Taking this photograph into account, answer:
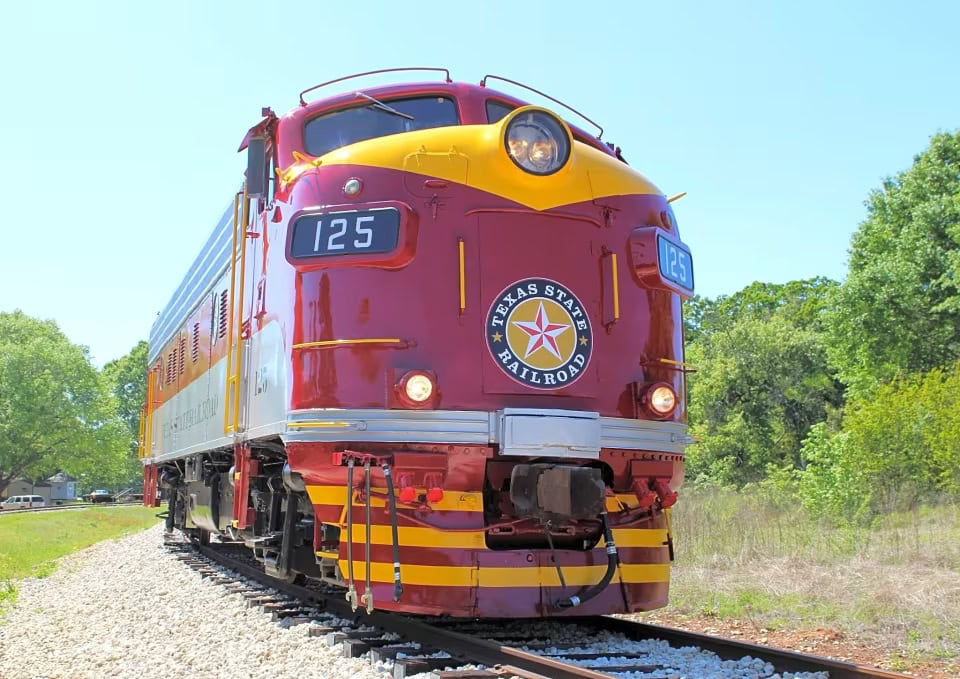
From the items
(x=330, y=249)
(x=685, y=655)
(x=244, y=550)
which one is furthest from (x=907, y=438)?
(x=330, y=249)

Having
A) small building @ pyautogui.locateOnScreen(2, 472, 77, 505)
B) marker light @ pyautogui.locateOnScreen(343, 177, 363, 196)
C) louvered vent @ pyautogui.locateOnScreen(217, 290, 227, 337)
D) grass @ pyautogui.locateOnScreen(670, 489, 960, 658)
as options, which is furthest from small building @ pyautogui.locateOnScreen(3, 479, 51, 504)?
marker light @ pyautogui.locateOnScreen(343, 177, 363, 196)

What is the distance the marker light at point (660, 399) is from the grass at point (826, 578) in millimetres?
2062

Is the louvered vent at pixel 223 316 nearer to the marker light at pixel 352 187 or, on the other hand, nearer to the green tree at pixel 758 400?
the marker light at pixel 352 187

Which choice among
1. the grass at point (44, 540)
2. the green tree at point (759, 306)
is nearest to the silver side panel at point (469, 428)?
the grass at point (44, 540)

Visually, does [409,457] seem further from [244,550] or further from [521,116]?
[244,550]

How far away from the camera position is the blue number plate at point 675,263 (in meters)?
6.53

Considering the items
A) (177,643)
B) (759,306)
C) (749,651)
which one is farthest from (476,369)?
(759,306)

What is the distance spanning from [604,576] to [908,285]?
2315 cm

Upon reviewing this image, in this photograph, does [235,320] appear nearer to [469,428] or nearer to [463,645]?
[469,428]

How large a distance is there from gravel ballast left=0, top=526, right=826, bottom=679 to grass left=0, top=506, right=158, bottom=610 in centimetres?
137

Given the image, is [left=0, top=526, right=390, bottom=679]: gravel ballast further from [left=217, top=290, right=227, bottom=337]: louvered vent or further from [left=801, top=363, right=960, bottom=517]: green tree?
[left=801, top=363, right=960, bottom=517]: green tree

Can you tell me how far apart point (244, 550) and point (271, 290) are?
7.89m

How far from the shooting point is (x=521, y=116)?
6074 millimetres

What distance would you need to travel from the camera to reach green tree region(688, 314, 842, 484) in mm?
37969
